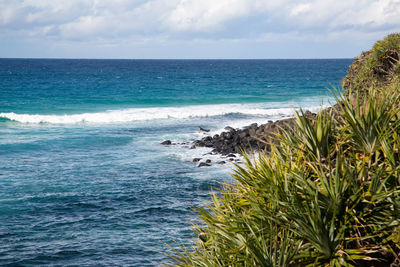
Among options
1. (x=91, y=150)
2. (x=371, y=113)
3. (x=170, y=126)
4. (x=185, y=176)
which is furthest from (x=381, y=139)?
(x=170, y=126)

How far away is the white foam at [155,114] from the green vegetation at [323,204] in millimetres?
34708

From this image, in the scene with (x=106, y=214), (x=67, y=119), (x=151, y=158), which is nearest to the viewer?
→ (x=106, y=214)

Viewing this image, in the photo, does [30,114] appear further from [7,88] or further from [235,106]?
[7,88]

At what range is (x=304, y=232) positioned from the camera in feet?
18.5

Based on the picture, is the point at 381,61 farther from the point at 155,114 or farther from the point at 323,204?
the point at 155,114

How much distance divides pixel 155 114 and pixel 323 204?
3981 cm

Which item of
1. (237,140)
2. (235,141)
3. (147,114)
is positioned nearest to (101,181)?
(235,141)

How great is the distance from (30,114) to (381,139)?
1722 inches

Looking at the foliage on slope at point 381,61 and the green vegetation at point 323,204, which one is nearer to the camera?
the green vegetation at point 323,204

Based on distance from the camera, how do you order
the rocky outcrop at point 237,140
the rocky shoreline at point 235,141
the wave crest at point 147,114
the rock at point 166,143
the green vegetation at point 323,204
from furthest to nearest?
the wave crest at point 147,114
the rock at point 166,143
the rocky outcrop at point 237,140
the rocky shoreline at point 235,141
the green vegetation at point 323,204

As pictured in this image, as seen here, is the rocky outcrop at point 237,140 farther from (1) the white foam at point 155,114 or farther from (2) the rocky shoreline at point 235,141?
(1) the white foam at point 155,114

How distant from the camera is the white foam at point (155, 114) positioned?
4169cm

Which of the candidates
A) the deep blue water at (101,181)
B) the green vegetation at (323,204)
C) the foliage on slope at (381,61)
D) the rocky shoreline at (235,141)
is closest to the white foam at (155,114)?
the deep blue water at (101,181)

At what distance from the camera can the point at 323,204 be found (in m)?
5.80
